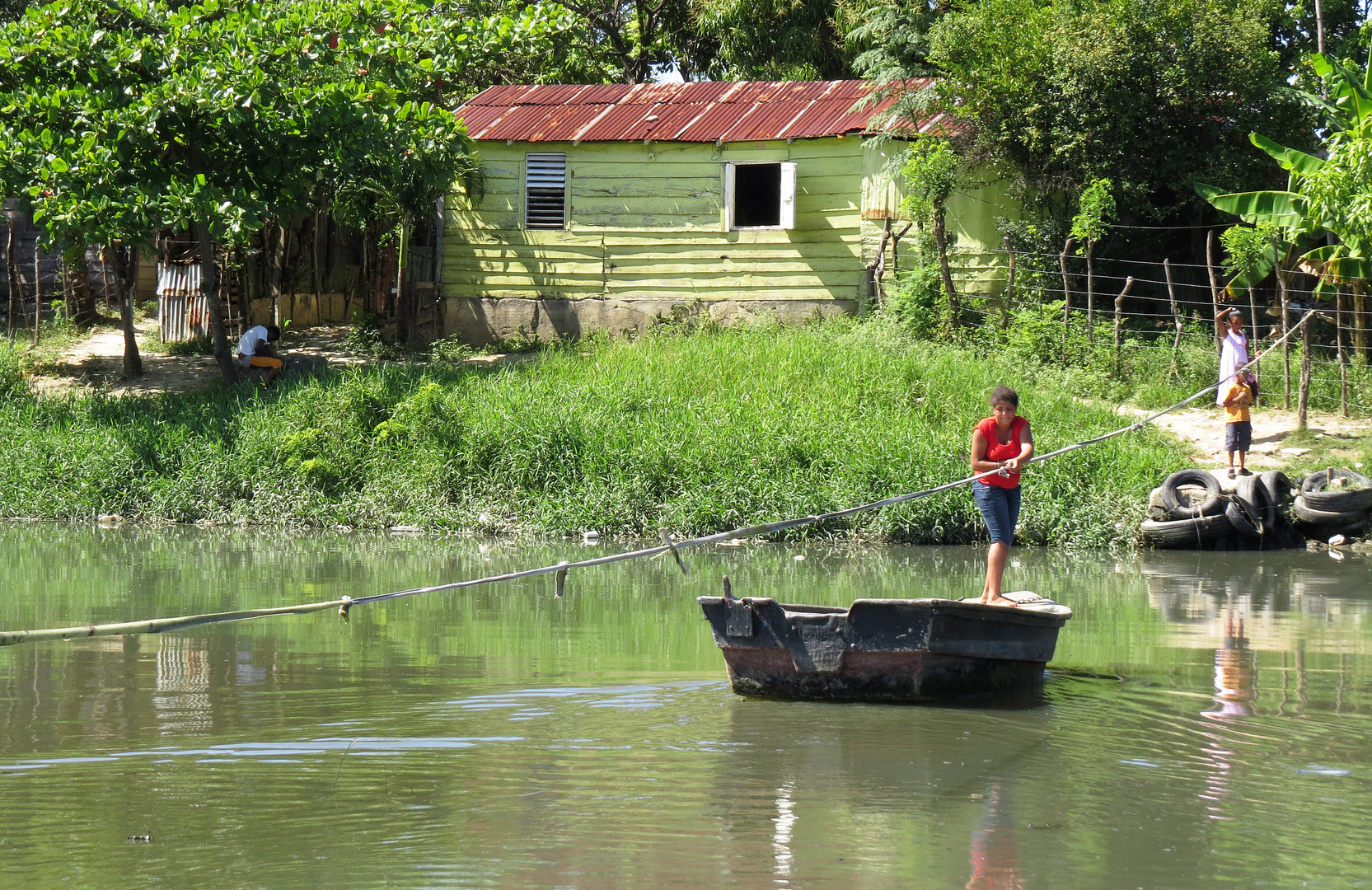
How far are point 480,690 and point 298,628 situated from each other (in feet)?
9.05

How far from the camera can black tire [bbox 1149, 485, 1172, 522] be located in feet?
46.2

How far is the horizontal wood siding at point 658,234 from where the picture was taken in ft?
71.7

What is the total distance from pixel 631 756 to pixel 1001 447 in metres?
3.55

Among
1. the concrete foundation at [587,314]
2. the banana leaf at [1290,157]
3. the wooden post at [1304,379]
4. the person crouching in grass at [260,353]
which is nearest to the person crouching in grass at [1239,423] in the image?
the wooden post at [1304,379]

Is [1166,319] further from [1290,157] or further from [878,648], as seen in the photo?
[878,648]

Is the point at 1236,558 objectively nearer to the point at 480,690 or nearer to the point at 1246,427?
the point at 1246,427

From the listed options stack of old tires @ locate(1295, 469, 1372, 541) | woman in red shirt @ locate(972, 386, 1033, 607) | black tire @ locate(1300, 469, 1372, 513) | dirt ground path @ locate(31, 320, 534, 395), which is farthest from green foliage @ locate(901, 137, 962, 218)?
woman in red shirt @ locate(972, 386, 1033, 607)

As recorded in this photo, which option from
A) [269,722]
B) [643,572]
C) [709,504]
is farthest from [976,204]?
[269,722]

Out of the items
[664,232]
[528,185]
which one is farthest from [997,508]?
[528,185]

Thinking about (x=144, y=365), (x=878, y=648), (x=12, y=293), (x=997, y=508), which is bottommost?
(x=878, y=648)

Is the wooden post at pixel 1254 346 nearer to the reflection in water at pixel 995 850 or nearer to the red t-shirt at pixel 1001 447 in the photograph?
the red t-shirt at pixel 1001 447

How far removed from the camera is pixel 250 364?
19.7m

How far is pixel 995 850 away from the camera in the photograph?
17.7 feet

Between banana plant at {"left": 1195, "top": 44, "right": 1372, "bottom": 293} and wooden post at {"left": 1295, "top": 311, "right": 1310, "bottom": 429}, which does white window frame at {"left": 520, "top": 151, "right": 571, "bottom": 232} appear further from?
wooden post at {"left": 1295, "top": 311, "right": 1310, "bottom": 429}
